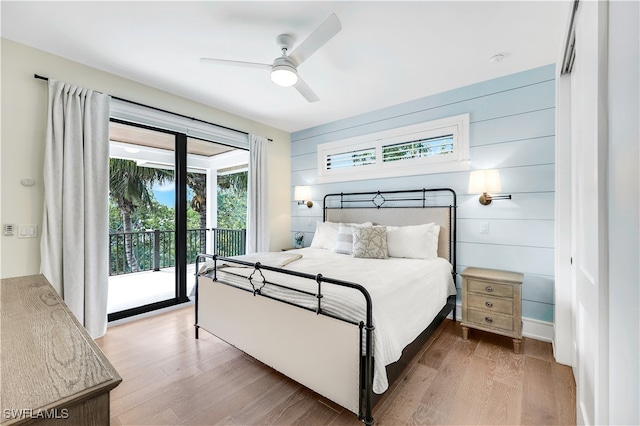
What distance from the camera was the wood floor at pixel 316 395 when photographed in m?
1.71

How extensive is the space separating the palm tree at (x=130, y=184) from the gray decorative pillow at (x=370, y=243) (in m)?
2.59

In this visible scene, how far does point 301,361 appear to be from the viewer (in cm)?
183

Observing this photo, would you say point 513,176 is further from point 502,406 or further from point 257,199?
point 257,199

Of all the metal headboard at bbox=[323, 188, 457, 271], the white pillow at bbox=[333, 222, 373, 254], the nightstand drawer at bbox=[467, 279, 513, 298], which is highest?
the metal headboard at bbox=[323, 188, 457, 271]

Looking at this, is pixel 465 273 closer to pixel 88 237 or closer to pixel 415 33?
pixel 415 33

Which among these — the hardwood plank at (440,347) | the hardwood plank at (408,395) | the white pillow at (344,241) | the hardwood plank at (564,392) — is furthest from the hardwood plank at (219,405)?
the hardwood plank at (564,392)

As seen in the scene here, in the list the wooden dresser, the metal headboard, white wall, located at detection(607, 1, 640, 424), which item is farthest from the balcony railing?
white wall, located at detection(607, 1, 640, 424)

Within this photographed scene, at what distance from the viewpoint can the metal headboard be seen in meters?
3.25

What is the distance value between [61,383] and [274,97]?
A: 11.4ft

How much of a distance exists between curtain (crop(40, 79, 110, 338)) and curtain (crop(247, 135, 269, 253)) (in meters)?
1.82

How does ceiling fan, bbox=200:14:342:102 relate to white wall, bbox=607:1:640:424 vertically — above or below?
above

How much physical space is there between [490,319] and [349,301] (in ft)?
5.81

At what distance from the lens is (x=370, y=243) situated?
3.06 meters

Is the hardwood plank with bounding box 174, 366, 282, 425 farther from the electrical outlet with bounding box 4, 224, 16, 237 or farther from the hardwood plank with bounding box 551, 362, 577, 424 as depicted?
the electrical outlet with bounding box 4, 224, 16, 237
